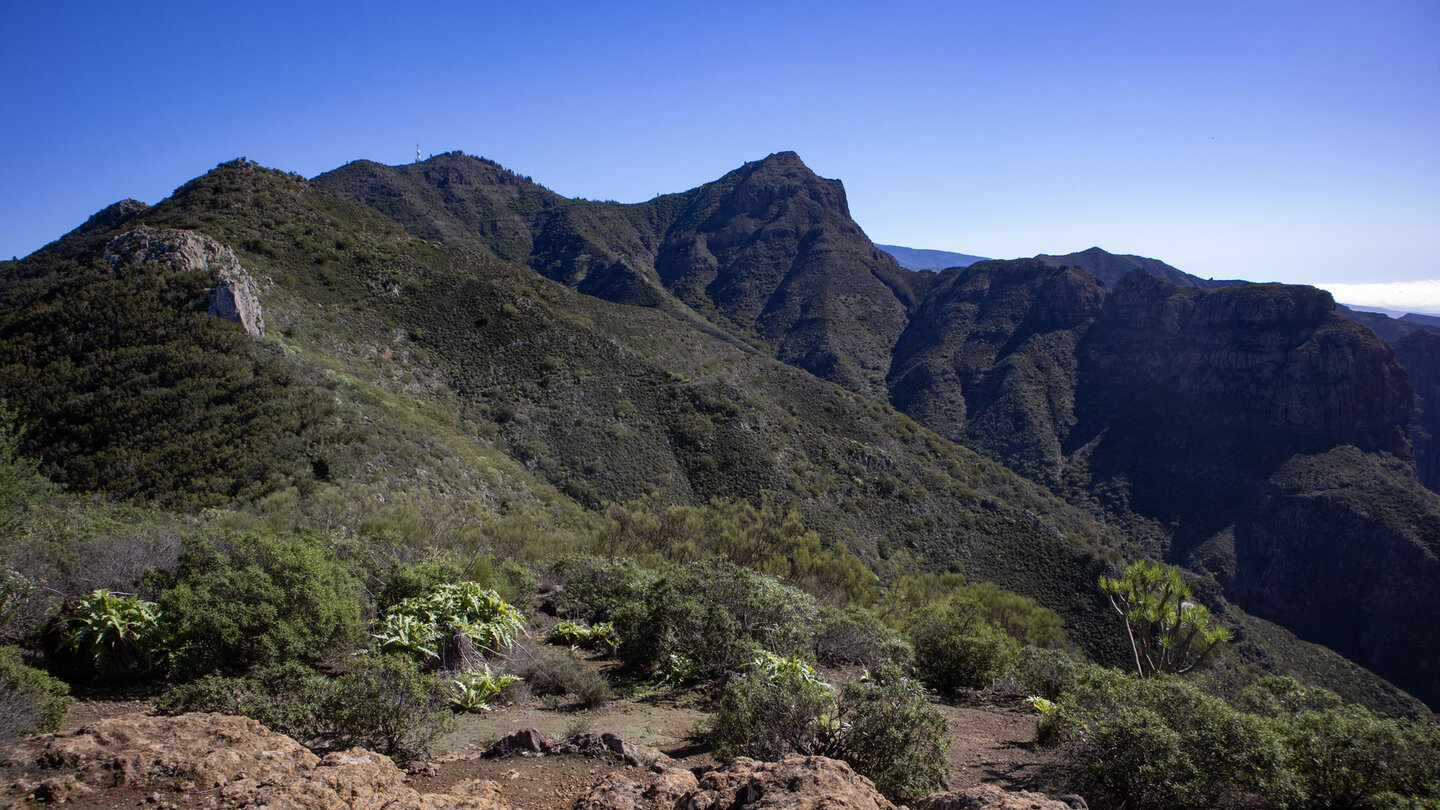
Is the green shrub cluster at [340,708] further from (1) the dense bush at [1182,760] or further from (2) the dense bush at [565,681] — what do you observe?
(1) the dense bush at [1182,760]

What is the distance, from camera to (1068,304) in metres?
93.1

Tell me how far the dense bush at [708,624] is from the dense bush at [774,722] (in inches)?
101

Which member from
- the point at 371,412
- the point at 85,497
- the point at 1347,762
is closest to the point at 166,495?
the point at 85,497

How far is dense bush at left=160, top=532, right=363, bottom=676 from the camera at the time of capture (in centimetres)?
593

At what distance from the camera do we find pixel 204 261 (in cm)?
2411

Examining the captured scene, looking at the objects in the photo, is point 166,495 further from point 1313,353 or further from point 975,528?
point 1313,353

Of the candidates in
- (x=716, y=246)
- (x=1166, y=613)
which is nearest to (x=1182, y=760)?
(x=1166, y=613)

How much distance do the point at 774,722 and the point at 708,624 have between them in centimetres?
319

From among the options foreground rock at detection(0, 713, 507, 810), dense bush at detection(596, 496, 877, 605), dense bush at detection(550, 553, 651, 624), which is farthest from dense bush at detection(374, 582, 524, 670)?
dense bush at detection(596, 496, 877, 605)

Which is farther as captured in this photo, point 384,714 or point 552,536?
point 552,536

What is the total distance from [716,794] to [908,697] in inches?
80.7

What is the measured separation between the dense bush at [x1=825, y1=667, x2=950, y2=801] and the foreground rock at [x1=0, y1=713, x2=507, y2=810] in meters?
2.62

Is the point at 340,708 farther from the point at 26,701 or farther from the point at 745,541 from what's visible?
the point at 745,541

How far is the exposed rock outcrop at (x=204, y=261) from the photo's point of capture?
22.5 m
